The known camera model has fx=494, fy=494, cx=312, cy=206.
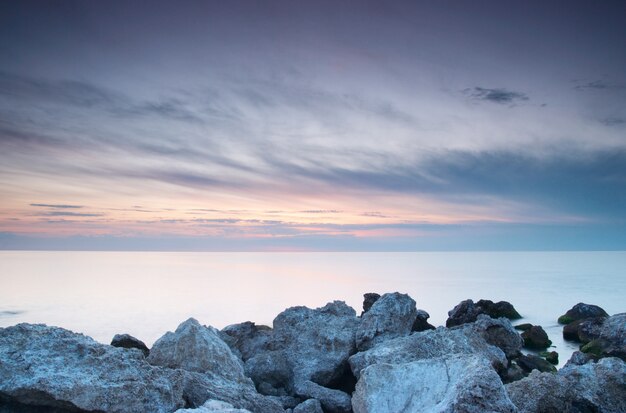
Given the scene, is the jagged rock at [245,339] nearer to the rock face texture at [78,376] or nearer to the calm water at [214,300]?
the rock face texture at [78,376]

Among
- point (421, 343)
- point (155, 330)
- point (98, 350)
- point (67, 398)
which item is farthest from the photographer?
point (155, 330)

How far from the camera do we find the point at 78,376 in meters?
7.31

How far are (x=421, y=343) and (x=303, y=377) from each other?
3.03 meters

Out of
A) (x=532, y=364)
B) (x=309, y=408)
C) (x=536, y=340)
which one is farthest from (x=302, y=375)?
(x=536, y=340)

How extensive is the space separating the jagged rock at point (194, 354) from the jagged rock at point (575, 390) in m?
5.28

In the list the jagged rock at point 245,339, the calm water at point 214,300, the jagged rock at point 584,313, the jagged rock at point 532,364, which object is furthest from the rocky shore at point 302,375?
the jagged rock at point 584,313

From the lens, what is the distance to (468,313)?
2398 cm

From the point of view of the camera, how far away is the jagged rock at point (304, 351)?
39.4 feet

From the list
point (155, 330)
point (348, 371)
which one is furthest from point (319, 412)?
point (155, 330)

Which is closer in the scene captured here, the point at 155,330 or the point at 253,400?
the point at 253,400

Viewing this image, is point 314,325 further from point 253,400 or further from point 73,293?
point 73,293

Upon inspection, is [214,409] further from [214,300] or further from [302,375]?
[214,300]

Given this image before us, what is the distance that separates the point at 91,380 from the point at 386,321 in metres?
8.36

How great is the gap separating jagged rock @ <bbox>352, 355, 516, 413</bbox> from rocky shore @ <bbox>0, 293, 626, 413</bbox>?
0.05 feet
